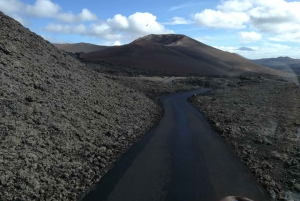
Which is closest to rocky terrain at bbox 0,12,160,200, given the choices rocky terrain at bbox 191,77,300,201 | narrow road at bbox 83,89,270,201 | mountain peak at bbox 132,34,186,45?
narrow road at bbox 83,89,270,201

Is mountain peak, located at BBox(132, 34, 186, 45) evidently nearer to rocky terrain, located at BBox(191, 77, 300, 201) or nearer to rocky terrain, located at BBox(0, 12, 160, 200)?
rocky terrain, located at BBox(191, 77, 300, 201)

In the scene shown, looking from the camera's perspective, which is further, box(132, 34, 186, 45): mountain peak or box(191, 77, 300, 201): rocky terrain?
box(132, 34, 186, 45): mountain peak

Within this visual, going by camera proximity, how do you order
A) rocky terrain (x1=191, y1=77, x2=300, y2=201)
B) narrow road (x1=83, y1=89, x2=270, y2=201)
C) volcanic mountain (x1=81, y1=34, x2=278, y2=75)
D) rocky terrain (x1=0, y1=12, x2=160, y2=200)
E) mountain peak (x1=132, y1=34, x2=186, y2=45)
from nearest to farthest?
rocky terrain (x1=0, y1=12, x2=160, y2=200)
narrow road (x1=83, y1=89, x2=270, y2=201)
rocky terrain (x1=191, y1=77, x2=300, y2=201)
volcanic mountain (x1=81, y1=34, x2=278, y2=75)
mountain peak (x1=132, y1=34, x2=186, y2=45)

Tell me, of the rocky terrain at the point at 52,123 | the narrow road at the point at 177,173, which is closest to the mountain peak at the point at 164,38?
the rocky terrain at the point at 52,123

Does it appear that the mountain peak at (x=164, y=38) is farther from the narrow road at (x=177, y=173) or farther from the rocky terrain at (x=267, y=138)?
the narrow road at (x=177, y=173)

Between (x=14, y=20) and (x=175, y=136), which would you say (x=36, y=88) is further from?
(x=14, y=20)

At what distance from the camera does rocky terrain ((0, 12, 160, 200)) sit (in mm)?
10648

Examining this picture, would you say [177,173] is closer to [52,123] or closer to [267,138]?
[52,123]

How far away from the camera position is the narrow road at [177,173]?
35.9 feet

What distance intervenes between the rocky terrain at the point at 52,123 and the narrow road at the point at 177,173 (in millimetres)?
891

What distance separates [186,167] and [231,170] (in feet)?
7.08

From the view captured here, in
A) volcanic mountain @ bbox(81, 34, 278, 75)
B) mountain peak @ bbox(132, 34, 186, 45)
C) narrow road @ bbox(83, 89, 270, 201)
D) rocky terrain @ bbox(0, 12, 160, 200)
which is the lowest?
narrow road @ bbox(83, 89, 270, 201)

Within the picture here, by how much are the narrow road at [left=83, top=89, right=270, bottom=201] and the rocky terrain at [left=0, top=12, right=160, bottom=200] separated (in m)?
0.89

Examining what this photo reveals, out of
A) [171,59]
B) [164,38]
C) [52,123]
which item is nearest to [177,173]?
[52,123]
